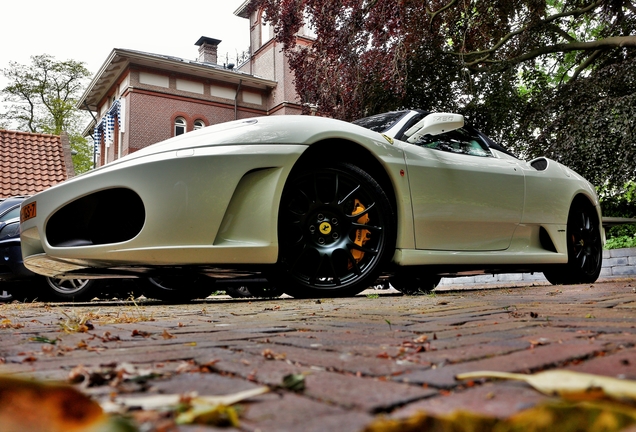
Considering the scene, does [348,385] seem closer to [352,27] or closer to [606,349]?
[606,349]

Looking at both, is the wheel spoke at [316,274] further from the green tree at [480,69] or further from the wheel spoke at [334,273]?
the green tree at [480,69]

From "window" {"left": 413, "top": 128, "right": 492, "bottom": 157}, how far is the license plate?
110 inches

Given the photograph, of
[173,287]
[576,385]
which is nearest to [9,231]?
[173,287]

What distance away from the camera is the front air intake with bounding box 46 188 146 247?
3781 mm

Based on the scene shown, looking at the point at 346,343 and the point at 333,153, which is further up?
the point at 333,153

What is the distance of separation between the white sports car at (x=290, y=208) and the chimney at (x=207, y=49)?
26.4m

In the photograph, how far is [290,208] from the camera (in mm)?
3861

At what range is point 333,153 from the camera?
4078 millimetres

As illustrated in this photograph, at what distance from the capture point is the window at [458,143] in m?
4.71

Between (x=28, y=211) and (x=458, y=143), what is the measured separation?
11.1 feet

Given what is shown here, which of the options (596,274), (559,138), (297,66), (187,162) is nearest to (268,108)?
(297,66)

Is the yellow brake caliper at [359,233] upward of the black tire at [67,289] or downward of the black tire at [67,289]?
upward

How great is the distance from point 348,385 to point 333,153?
9.94 feet

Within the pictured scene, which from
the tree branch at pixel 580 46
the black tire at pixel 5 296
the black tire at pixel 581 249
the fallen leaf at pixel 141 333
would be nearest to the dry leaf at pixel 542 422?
the fallen leaf at pixel 141 333
